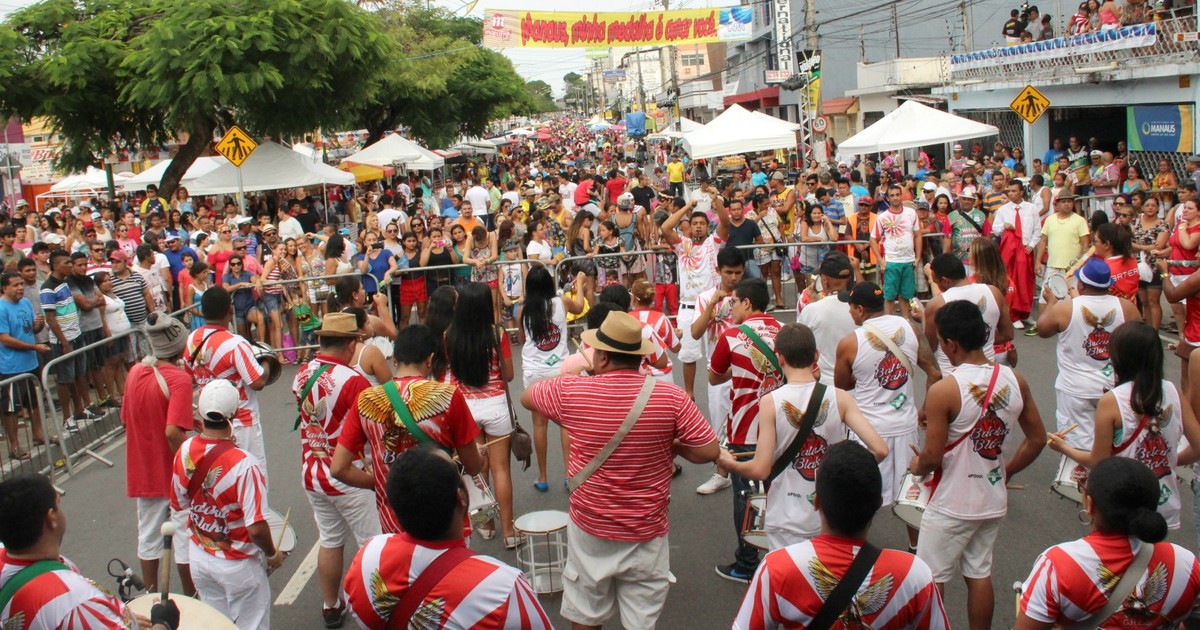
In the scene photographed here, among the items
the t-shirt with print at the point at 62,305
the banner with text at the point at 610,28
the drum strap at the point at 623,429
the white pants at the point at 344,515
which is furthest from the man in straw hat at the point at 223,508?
the banner with text at the point at 610,28

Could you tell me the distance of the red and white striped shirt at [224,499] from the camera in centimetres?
482

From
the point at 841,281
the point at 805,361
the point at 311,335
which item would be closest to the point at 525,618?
the point at 805,361

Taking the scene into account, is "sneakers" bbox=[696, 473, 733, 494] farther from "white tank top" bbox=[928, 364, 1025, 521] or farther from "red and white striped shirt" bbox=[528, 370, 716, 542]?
"red and white striped shirt" bbox=[528, 370, 716, 542]

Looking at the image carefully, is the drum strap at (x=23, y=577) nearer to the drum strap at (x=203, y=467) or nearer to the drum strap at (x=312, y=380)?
the drum strap at (x=203, y=467)

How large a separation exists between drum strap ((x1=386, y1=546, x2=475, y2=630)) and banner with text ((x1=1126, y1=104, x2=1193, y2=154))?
773 inches

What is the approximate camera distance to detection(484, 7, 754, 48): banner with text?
1086 inches

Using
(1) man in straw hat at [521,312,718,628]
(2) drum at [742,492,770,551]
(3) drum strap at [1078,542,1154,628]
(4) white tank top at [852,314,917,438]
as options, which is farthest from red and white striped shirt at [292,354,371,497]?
(3) drum strap at [1078,542,1154,628]

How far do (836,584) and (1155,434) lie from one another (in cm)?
256

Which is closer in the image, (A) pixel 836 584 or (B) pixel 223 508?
(A) pixel 836 584

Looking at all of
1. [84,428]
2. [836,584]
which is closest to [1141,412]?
[836,584]

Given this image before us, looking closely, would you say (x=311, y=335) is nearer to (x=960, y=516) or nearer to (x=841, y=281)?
(x=841, y=281)

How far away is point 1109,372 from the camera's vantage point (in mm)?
6621

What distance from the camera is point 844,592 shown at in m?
3.26

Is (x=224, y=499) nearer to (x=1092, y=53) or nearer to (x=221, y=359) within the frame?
(x=221, y=359)
